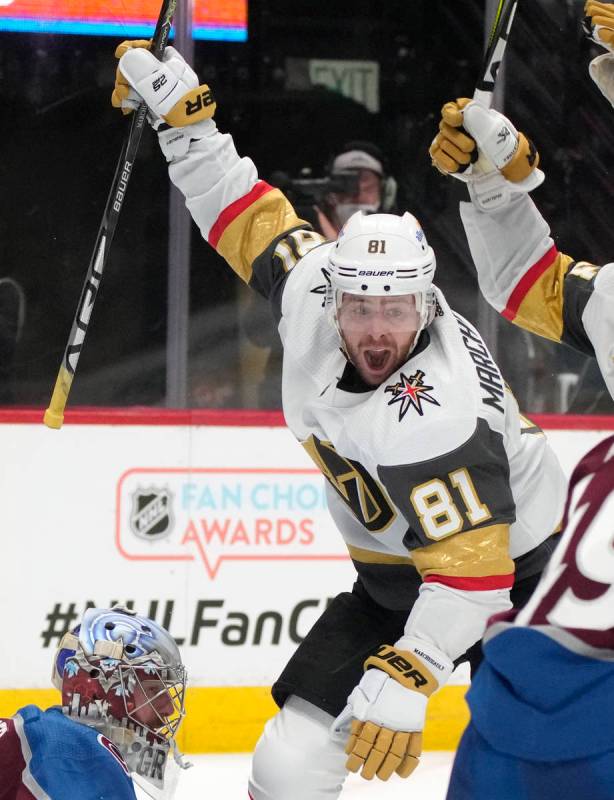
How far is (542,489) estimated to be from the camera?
2668 mm

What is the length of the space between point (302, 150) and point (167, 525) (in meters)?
1.29

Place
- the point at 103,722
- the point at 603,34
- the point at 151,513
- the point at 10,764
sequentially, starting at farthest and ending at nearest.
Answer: the point at 151,513 < the point at 603,34 < the point at 103,722 < the point at 10,764

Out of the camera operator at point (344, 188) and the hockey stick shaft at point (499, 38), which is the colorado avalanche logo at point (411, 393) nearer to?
the hockey stick shaft at point (499, 38)

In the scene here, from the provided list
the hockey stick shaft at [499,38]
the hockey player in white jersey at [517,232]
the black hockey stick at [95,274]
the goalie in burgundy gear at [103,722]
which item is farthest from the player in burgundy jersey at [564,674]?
the black hockey stick at [95,274]

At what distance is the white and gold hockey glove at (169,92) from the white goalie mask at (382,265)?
475 mm

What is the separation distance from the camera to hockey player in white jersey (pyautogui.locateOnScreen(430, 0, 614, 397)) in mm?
2707

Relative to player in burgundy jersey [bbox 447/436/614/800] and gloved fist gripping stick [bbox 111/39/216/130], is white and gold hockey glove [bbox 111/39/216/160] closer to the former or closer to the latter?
gloved fist gripping stick [bbox 111/39/216/130]

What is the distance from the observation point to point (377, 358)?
248cm

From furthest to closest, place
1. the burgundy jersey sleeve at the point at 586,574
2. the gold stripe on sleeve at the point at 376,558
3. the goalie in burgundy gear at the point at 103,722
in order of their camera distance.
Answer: the gold stripe on sleeve at the point at 376,558 → the goalie in burgundy gear at the point at 103,722 → the burgundy jersey sleeve at the point at 586,574

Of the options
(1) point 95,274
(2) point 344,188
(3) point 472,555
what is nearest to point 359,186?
(2) point 344,188

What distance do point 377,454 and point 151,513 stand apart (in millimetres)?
1633

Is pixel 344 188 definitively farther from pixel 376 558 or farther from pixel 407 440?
pixel 407 440

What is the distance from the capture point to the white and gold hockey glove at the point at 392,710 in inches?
89.2

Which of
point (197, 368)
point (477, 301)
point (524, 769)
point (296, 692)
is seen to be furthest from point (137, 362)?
point (524, 769)
